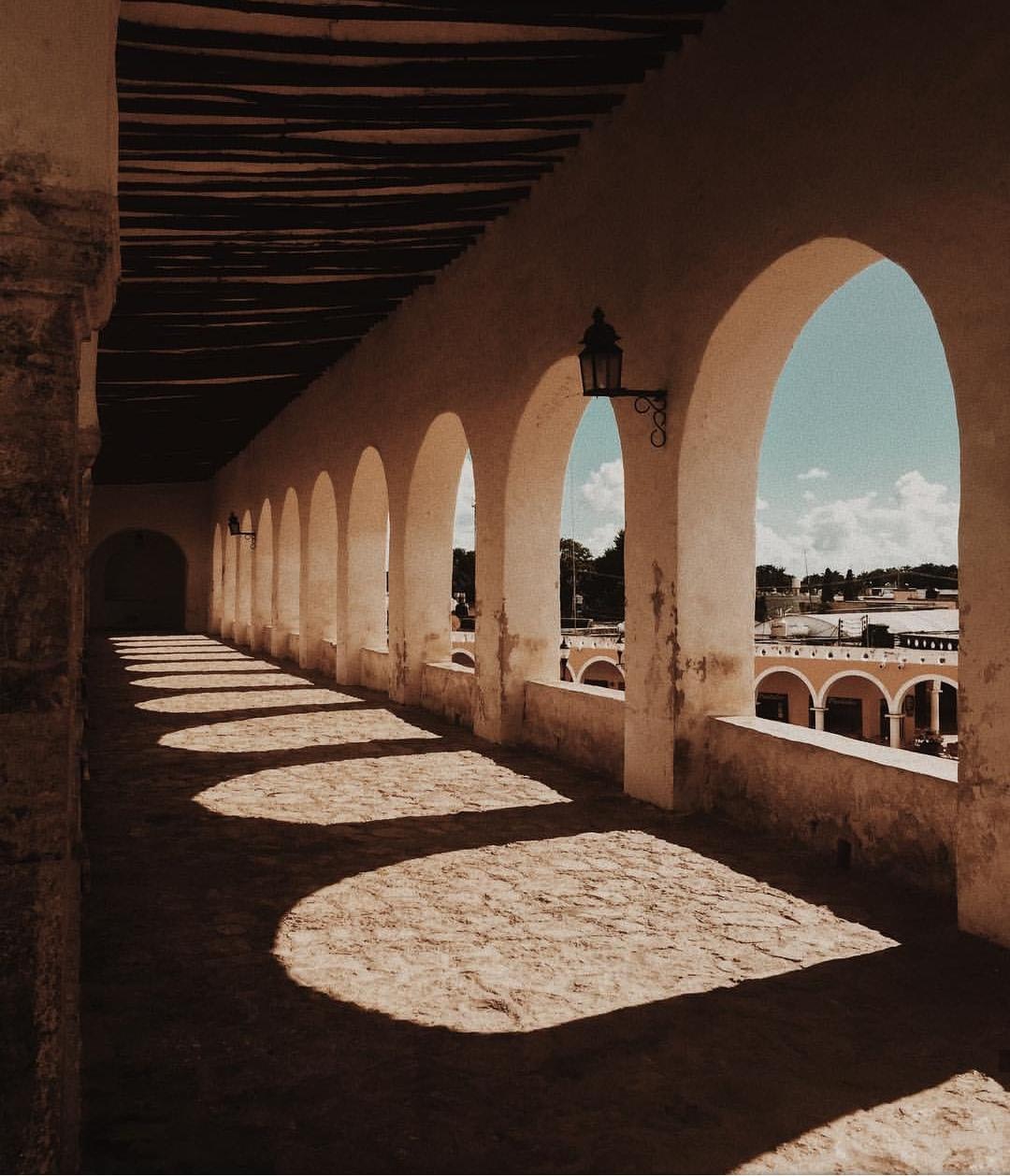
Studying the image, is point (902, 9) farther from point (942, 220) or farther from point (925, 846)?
point (925, 846)

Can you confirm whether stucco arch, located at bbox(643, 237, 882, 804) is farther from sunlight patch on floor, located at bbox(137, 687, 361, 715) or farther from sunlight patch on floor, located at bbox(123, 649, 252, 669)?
sunlight patch on floor, located at bbox(123, 649, 252, 669)

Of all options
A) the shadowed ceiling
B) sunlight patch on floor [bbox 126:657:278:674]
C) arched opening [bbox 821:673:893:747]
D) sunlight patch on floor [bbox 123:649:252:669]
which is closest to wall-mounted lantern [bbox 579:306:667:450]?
the shadowed ceiling

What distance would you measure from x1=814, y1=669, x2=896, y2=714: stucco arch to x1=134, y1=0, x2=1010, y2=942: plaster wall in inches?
932

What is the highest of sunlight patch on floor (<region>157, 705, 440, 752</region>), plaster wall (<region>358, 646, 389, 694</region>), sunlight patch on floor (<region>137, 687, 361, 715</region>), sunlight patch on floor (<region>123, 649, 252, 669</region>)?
plaster wall (<region>358, 646, 389, 694</region>)

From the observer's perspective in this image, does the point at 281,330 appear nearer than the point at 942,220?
No

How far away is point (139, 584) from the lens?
29.7 m

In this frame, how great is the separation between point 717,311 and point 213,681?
10222 mm

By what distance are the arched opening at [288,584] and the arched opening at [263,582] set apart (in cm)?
79

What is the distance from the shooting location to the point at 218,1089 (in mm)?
2520

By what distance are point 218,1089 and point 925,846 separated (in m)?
3.03

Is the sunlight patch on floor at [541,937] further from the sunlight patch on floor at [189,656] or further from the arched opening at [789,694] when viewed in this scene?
the arched opening at [789,694]

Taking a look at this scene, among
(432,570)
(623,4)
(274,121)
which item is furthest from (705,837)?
(432,570)

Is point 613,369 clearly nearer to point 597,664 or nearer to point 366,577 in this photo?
point 366,577

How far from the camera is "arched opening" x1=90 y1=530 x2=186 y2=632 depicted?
→ 1117 inches
